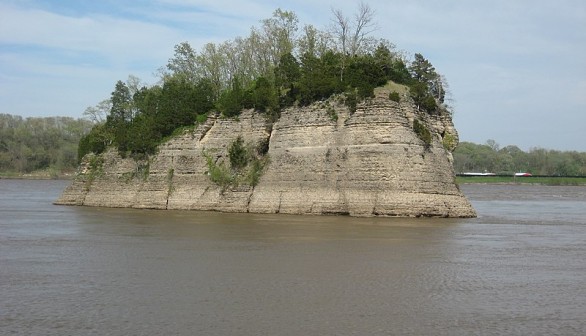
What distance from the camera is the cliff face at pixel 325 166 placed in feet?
112

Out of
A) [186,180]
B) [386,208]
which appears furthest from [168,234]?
[186,180]

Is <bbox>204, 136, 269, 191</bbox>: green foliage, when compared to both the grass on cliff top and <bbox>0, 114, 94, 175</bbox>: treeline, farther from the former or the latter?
<bbox>0, 114, 94, 175</bbox>: treeline

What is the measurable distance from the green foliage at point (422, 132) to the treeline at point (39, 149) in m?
96.1

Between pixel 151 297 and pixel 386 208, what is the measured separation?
825 inches

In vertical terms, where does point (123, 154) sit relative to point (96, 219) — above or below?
above

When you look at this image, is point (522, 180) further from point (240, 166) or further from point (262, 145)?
point (240, 166)

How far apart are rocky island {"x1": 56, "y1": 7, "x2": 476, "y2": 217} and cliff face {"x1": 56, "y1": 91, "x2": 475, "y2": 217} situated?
7cm

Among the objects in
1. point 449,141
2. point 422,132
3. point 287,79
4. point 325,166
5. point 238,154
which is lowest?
point 325,166

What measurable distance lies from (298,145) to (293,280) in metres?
21.6

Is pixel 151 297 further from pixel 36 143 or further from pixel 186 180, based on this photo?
pixel 36 143

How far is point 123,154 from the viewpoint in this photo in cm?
4766

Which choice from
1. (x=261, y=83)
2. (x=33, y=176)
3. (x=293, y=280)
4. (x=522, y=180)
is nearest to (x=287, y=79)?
(x=261, y=83)

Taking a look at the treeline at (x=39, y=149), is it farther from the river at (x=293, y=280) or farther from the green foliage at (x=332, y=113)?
the river at (x=293, y=280)

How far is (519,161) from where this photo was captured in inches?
6289
